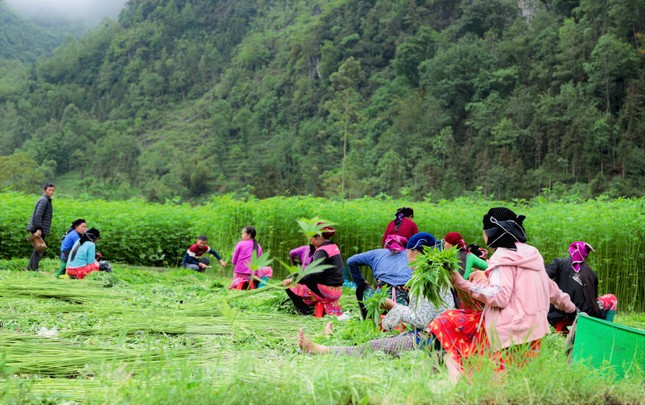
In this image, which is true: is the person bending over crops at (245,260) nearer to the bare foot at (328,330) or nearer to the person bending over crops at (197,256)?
the person bending over crops at (197,256)

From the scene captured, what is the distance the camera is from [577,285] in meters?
6.78

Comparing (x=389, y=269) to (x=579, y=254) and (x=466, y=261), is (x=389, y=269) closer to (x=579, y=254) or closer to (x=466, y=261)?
(x=466, y=261)

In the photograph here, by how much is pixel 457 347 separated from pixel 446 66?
179 feet

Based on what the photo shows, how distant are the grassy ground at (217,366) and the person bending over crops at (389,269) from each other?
0.41 meters

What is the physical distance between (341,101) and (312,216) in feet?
177

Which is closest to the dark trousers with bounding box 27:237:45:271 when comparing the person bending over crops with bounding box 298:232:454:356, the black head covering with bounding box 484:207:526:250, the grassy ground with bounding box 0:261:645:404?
the grassy ground with bounding box 0:261:645:404

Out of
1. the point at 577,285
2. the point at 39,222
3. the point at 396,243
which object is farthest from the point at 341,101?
the point at 577,285

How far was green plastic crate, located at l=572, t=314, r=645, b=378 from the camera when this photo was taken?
12.3ft

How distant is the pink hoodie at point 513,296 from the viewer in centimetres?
401

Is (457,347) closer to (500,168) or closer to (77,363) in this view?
(77,363)

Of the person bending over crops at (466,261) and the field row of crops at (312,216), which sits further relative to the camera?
the field row of crops at (312,216)

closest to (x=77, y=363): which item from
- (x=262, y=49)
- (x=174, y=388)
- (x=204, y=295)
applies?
(x=174, y=388)

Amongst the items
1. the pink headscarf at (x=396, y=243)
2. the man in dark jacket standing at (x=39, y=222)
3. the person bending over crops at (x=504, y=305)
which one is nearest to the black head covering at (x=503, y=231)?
the person bending over crops at (x=504, y=305)

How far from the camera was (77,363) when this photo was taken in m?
4.20
